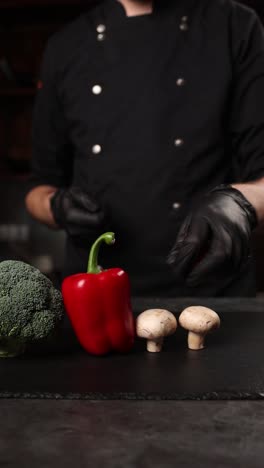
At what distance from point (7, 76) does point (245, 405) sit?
284 cm

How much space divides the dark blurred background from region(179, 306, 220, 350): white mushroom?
2.21m

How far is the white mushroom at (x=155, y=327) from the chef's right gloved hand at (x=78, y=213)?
496 mm

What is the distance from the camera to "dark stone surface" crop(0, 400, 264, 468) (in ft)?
2.07

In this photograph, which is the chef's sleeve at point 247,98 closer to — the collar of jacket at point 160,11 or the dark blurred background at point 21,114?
the collar of jacket at point 160,11

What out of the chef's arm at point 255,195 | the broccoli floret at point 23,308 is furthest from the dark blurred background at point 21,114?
the broccoli floret at point 23,308

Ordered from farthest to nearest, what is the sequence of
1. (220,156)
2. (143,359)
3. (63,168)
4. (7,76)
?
(7,76)
(63,168)
(220,156)
(143,359)

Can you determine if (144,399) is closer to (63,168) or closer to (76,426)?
(76,426)

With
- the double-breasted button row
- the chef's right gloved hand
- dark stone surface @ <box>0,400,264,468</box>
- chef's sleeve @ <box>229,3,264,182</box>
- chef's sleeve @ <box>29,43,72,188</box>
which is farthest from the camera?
chef's sleeve @ <box>29,43,72,188</box>

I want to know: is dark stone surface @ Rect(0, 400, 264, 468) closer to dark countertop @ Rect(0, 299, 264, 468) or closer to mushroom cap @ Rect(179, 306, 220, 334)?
dark countertop @ Rect(0, 299, 264, 468)

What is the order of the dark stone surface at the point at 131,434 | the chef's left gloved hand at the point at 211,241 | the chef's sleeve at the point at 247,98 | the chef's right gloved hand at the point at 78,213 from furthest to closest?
the chef's sleeve at the point at 247,98, the chef's right gloved hand at the point at 78,213, the chef's left gloved hand at the point at 211,241, the dark stone surface at the point at 131,434

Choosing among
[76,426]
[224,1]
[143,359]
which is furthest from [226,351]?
[224,1]

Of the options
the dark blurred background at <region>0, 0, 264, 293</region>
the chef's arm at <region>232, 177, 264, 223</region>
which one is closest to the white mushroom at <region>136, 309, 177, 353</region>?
the chef's arm at <region>232, 177, 264, 223</region>

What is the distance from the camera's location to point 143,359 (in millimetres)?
974

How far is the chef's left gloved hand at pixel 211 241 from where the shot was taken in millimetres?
1149
